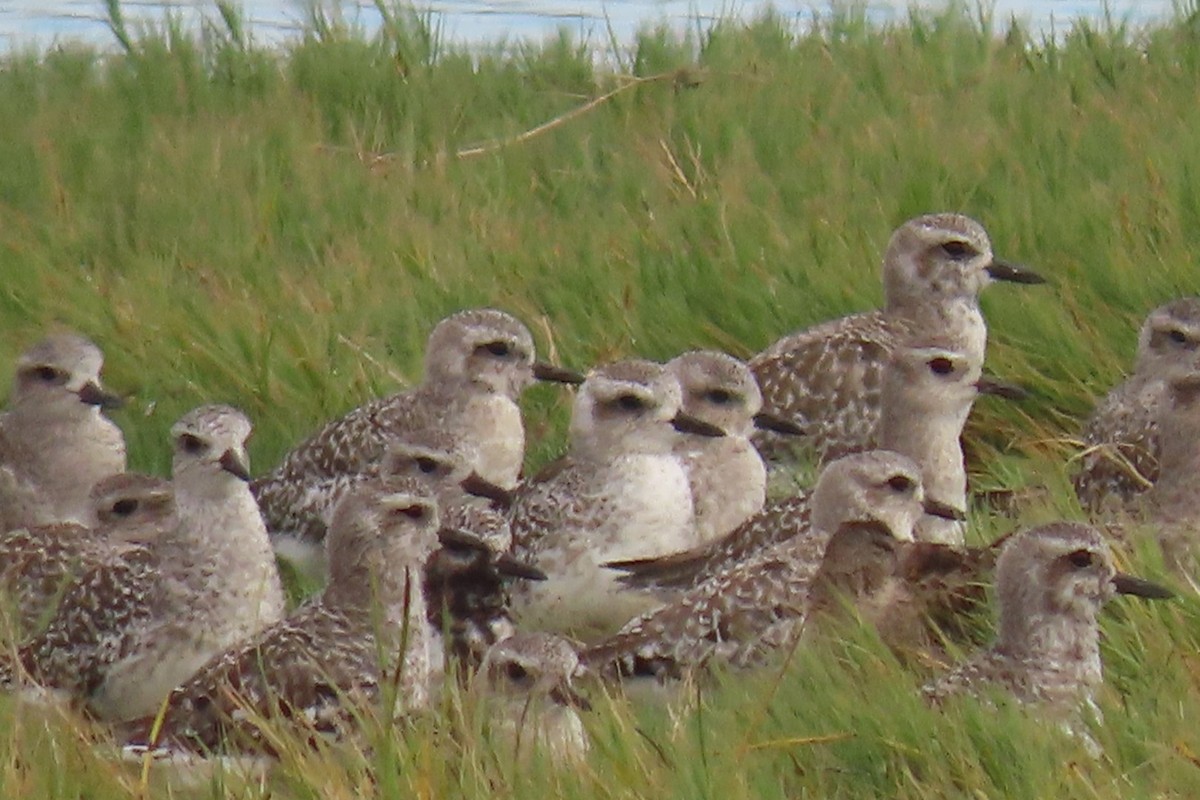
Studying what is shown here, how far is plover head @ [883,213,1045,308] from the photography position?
924 centimetres

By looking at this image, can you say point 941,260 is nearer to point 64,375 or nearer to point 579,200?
point 579,200

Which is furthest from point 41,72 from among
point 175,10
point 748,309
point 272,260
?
point 748,309

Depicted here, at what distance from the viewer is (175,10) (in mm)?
13992

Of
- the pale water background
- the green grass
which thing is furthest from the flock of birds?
the pale water background

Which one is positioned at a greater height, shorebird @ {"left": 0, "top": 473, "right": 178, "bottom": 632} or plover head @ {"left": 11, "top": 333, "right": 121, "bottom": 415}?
plover head @ {"left": 11, "top": 333, "right": 121, "bottom": 415}

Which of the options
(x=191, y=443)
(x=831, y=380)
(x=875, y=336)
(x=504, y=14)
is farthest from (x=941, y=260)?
(x=504, y=14)

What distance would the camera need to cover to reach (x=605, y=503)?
8.31m

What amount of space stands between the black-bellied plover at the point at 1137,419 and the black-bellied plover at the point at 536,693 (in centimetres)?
206

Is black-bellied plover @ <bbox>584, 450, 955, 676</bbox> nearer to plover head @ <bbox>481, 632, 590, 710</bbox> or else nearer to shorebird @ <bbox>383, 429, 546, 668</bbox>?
plover head @ <bbox>481, 632, 590, 710</bbox>

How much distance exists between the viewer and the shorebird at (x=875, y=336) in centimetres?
911

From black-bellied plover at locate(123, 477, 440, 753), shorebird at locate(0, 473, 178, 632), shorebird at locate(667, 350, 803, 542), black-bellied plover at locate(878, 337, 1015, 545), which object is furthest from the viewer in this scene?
shorebird at locate(667, 350, 803, 542)

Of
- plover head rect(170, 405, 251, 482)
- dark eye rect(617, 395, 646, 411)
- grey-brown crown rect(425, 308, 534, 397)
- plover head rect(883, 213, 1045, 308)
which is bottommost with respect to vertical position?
plover head rect(170, 405, 251, 482)

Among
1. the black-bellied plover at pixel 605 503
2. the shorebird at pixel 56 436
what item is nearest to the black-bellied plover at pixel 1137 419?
the black-bellied plover at pixel 605 503

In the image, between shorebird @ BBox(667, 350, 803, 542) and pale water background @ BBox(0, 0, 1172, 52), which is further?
pale water background @ BBox(0, 0, 1172, 52)
